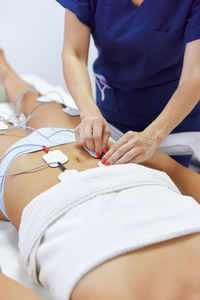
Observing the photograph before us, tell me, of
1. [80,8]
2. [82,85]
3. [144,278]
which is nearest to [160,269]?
[144,278]

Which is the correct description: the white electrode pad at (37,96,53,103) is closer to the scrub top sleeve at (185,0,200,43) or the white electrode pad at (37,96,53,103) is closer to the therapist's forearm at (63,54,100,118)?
the therapist's forearm at (63,54,100,118)

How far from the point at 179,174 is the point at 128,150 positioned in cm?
29

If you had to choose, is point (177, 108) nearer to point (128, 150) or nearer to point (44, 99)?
point (128, 150)

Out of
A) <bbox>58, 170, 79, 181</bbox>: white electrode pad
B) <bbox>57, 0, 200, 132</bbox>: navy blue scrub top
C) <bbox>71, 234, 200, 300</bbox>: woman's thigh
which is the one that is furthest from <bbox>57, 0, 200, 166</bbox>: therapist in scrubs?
<bbox>71, 234, 200, 300</bbox>: woman's thigh

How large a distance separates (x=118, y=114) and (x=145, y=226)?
2.87ft

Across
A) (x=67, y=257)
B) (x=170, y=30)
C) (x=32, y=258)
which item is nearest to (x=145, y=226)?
(x=67, y=257)

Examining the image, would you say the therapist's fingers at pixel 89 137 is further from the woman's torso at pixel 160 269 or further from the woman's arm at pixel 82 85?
A: the woman's torso at pixel 160 269

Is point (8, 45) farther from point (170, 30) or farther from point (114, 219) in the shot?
point (114, 219)

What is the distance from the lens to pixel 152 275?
0.72 meters

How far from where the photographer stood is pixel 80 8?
1.33 meters

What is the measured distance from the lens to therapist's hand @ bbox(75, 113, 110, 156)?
3.75 ft

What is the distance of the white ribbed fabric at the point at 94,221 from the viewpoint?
75cm

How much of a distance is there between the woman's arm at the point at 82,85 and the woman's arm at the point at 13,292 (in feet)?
1.69

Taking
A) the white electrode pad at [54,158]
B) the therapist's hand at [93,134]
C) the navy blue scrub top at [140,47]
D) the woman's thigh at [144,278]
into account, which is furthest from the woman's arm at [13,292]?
the navy blue scrub top at [140,47]
